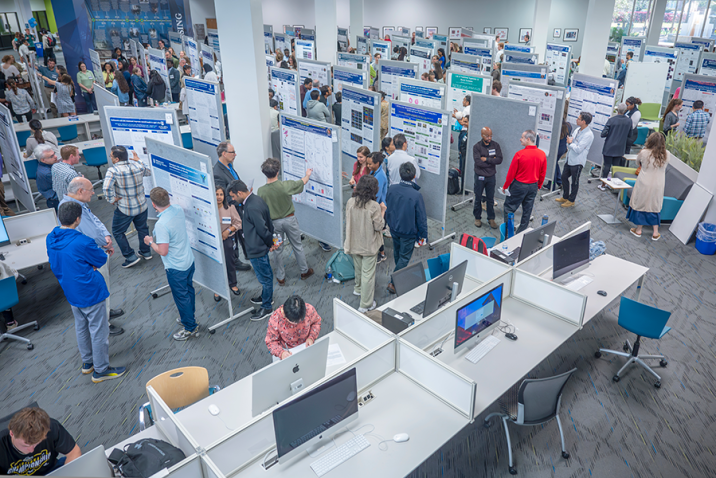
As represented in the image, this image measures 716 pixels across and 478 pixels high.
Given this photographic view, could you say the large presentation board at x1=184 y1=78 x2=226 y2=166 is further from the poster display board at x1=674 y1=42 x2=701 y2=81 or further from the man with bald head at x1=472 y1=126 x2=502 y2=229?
the poster display board at x1=674 y1=42 x2=701 y2=81

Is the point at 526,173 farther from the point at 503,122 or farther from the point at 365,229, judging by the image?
the point at 365,229

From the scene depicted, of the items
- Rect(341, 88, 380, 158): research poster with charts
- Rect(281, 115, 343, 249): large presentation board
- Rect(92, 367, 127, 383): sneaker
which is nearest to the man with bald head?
Rect(341, 88, 380, 158): research poster with charts

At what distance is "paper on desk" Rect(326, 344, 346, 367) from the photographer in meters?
3.52

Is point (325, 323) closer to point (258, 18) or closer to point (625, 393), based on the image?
point (625, 393)

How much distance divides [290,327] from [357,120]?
4433mm

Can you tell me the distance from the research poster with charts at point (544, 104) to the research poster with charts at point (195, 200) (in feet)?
16.5

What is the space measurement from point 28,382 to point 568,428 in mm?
4546

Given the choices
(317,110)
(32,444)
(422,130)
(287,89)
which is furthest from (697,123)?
(32,444)

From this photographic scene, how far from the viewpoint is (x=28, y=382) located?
430cm

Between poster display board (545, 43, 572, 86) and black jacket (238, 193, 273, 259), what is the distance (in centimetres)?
1074

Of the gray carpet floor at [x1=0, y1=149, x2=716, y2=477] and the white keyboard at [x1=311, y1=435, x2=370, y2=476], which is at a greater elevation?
the white keyboard at [x1=311, y1=435, x2=370, y2=476]

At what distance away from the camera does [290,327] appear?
350 centimetres

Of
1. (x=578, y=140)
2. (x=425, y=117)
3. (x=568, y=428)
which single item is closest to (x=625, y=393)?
(x=568, y=428)

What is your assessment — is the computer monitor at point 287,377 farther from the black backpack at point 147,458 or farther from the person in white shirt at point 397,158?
the person in white shirt at point 397,158
